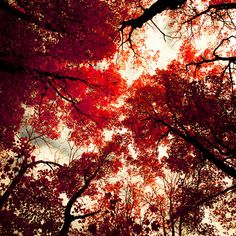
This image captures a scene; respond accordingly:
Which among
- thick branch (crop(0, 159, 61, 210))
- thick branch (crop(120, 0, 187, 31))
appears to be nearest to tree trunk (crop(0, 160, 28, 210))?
thick branch (crop(0, 159, 61, 210))

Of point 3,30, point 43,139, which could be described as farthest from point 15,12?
point 43,139

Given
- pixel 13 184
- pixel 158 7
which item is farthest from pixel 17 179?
pixel 158 7

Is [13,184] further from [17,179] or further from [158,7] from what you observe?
[158,7]

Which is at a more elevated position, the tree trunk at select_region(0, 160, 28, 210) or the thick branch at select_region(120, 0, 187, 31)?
A: the thick branch at select_region(120, 0, 187, 31)

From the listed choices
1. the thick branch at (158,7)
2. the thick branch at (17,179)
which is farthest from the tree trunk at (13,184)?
the thick branch at (158,7)

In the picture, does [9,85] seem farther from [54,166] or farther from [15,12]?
[54,166]

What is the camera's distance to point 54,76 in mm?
12180

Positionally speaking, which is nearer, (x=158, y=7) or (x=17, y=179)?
(x=158, y=7)

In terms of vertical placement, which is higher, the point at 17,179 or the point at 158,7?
the point at 158,7

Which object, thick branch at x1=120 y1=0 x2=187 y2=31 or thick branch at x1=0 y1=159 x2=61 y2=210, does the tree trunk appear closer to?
thick branch at x1=0 y1=159 x2=61 y2=210

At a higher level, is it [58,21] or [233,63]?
[58,21]

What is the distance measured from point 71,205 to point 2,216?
5.44m

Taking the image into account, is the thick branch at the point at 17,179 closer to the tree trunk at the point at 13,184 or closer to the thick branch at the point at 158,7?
the tree trunk at the point at 13,184

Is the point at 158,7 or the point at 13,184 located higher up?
the point at 158,7
